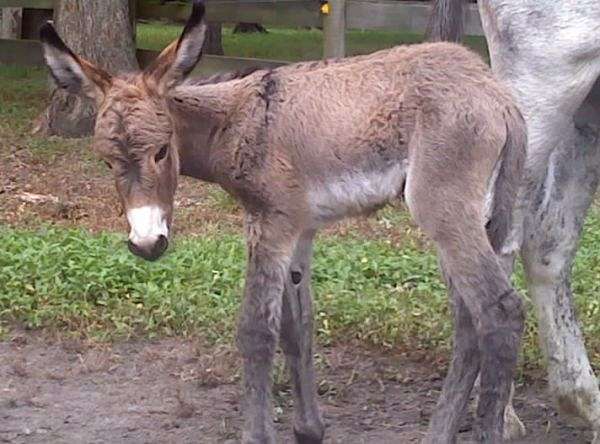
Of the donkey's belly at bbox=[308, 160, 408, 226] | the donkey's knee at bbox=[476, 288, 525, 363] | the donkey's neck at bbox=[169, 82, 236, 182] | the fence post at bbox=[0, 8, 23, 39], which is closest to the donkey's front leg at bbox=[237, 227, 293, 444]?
the donkey's belly at bbox=[308, 160, 408, 226]

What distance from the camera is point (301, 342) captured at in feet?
15.1

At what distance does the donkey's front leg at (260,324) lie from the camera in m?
4.17

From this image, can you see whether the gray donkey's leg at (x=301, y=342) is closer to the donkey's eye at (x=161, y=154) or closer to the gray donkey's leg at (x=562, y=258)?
the donkey's eye at (x=161, y=154)

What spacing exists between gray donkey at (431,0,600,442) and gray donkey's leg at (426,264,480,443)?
653 millimetres

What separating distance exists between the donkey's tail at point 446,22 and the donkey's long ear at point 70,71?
1.93m

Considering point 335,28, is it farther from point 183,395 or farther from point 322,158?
point 322,158

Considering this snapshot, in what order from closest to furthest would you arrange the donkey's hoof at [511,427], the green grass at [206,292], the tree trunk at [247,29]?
1. the donkey's hoof at [511,427]
2. the green grass at [206,292]
3. the tree trunk at [247,29]

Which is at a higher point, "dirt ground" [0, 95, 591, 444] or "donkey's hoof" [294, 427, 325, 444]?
"donkey's hoof" [294, 427, 325, 444]

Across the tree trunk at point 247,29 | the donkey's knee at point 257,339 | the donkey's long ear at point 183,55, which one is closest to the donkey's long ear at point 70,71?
the donkey's long ear at point 183,55

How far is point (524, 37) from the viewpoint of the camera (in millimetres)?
4836

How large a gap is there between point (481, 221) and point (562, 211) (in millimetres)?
1342

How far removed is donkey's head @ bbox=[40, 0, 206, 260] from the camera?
396 centimetres

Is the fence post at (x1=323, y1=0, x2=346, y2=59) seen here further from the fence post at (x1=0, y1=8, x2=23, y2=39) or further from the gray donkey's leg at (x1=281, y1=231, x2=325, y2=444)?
the gray donkey's leg at (x1=281, y1=231, x2=325, y2=444)

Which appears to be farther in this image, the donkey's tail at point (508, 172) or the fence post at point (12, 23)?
the fence post at point (12, 23)
